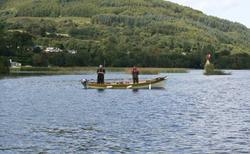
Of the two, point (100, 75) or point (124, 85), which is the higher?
point (100, 75)

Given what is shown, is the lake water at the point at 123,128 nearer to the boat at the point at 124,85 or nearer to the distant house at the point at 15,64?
the boat at the point at 124,85

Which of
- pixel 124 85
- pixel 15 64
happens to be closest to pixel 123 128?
pixel 124 85

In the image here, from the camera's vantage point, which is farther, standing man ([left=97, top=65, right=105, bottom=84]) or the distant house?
the distant house

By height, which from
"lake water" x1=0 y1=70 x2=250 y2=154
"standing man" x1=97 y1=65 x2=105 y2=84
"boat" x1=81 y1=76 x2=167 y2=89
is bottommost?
"lake water" x1=0 y1=70 x2=250 y2=154

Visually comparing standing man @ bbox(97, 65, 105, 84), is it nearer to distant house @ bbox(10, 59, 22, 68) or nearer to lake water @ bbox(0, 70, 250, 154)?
lake water @ bbox(0, 70, 250, 154)

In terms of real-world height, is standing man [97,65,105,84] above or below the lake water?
above

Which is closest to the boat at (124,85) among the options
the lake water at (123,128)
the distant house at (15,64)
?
the lake water at (123,128)

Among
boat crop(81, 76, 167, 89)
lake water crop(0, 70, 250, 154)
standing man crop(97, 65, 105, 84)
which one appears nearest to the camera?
lake water crop(0, 70, 250, 154)

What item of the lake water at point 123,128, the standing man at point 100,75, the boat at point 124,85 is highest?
the standing man at point 100,75

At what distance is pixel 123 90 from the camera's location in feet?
284

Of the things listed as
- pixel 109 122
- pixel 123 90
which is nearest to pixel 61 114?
pixel 109 122

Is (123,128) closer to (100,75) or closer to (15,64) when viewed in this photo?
(100,75)

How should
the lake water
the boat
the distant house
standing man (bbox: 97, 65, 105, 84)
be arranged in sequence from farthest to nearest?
the distant house, the boat, standing man (bbox: 97, 65, 105, 84), the lake water

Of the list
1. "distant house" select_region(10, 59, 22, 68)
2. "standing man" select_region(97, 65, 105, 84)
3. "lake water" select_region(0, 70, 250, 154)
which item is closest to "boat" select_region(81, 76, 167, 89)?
"standing man" select_region(97, 65, 105, 84)
